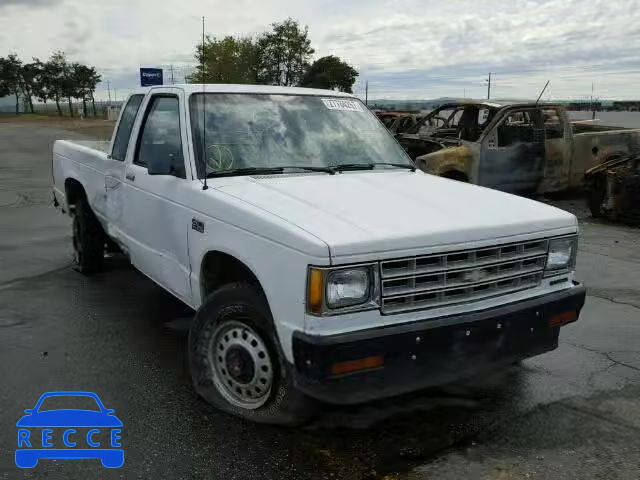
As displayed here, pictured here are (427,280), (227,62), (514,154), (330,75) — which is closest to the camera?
(427,280)

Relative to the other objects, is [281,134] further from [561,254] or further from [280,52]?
[280,52]

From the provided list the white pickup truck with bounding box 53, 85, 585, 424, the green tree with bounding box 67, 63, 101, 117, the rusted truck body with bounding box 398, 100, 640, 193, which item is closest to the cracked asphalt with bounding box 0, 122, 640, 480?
the white pickup truck with bounding box 53, 85, 585, 424

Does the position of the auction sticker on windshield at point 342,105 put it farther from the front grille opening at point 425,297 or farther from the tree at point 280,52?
the tree at point 280,52

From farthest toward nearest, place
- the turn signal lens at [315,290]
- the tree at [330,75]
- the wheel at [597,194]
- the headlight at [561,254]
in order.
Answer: the tree at [330,75], the wheel at [597,194], the headlight at [561,254], the turn signal lens at [315,290]

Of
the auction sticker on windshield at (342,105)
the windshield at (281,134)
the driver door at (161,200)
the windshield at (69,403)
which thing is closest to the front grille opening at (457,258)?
the windshield at (281,134)

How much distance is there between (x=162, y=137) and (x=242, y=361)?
1.95 meters

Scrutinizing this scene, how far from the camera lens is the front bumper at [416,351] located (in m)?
2.91

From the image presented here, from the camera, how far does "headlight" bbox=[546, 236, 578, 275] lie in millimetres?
3654

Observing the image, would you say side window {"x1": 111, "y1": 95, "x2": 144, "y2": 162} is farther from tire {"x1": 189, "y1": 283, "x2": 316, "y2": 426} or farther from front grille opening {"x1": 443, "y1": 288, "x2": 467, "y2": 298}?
front grille opening {"x1": 443, "y1": 288, "x2": 467, "y2": 298}

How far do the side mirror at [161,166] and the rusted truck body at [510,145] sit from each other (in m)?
6.02

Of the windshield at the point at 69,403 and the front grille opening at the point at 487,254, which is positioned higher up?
the front grille opening at the point at 487,254

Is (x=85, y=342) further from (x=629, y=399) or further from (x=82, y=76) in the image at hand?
(x=82, y=76)

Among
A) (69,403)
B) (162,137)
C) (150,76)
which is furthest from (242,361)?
(150,76)

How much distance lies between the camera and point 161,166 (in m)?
4.10
